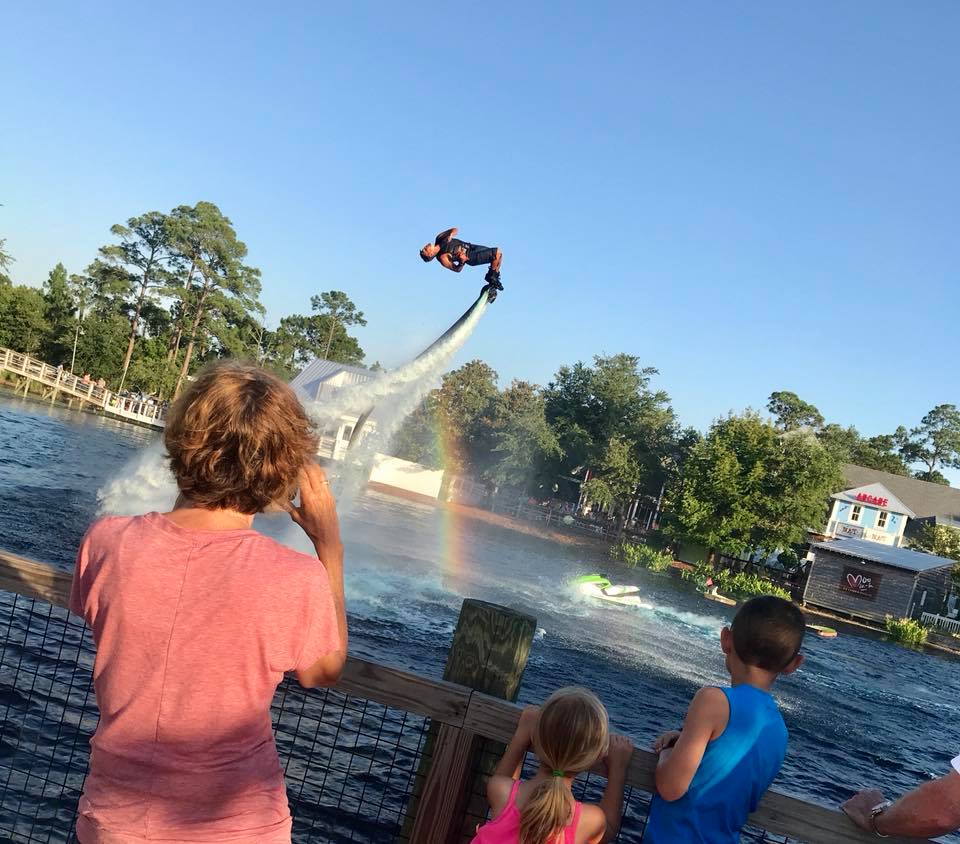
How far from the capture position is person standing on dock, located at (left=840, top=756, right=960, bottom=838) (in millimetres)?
2598

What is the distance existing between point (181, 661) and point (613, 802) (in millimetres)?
1532

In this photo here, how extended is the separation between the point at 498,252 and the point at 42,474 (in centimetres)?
1804

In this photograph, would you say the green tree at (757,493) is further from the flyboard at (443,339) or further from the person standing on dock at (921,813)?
the person standing on dock at (921,813)

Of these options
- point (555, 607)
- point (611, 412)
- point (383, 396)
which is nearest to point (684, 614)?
point (555, 607)

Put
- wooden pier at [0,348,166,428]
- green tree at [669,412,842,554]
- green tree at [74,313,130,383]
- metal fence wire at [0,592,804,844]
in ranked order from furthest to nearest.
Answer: green tree at [74,313,130,383] < wooden pier at [0,348,166,428] < green tree at [669,412,842,554] < metal fence wire at [0,592,804,844]

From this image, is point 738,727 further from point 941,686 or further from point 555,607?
point 941,686

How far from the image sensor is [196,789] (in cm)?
214

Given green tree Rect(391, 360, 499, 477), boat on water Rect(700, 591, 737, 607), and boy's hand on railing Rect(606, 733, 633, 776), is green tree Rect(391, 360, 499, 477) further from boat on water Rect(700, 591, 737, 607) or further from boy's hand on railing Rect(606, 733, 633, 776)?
boy's hand on railing Rect(606, 733, 633, 776)

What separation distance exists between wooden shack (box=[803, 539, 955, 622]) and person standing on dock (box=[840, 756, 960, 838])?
5390 cm

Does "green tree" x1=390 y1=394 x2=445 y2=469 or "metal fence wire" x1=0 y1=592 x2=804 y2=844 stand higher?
"green tree" x1=390 y1=394 x2=445 y2=469

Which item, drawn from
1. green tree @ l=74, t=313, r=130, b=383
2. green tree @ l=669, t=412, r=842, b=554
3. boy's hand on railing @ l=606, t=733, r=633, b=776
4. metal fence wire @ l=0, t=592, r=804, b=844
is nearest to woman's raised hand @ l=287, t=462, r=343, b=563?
boy's hand on railing @ l=606, t=733, r=633, b=776

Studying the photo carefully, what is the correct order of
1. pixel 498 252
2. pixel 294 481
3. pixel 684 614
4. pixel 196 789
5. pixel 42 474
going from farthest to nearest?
1. pixel 684 614
2. pixel 42 474
3. pixel 498 252
4. pixel 294 481
5. pixel 196 789

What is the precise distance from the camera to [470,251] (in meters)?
21.1

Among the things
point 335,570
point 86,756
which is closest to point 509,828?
point 335,570
